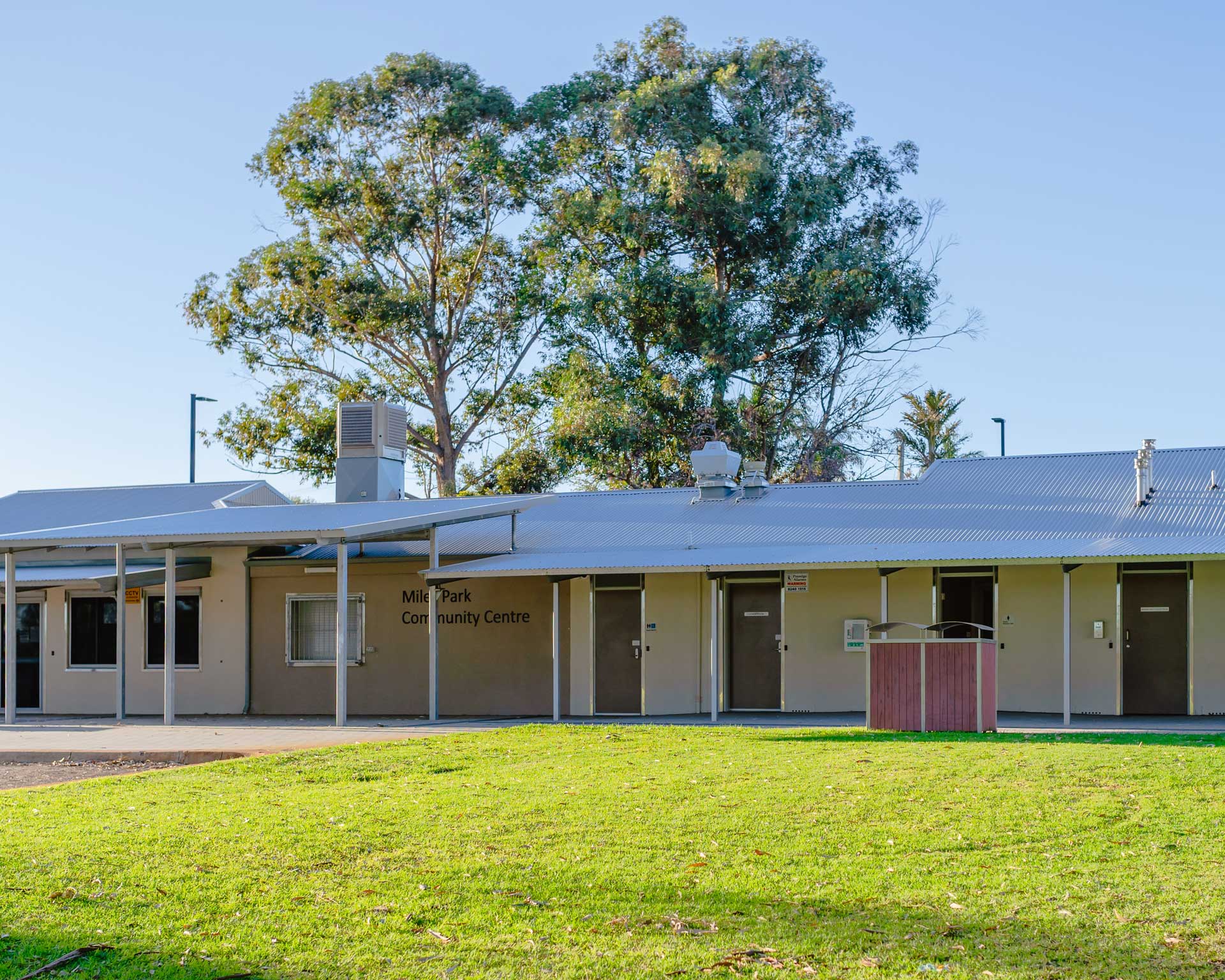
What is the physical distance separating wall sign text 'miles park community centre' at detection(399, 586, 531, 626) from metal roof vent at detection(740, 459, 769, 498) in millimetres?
4593

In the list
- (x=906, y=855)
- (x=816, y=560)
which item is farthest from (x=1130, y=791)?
(x=816, y=560)

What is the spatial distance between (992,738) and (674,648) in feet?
21.6

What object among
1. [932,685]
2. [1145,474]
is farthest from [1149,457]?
[932,685]

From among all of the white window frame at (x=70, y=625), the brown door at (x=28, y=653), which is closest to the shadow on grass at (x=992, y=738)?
the white window frame at (x=70, y=625)

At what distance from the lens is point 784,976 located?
5430mm

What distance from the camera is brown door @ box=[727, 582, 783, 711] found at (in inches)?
766

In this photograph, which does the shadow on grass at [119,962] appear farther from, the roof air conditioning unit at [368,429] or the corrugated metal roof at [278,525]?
the roof air conditioning unit at [368,429]

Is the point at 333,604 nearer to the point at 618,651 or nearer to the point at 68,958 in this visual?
the point at 618,651

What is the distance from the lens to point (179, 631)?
22.3 metres

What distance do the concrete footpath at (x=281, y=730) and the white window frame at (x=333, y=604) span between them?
3.54ft

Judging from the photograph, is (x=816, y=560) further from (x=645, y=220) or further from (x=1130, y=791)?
(x=645, y=220)

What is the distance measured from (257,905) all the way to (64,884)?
112 centimetres

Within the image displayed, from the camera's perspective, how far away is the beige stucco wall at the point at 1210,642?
57.9 feet

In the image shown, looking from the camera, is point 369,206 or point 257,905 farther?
point 369,206
